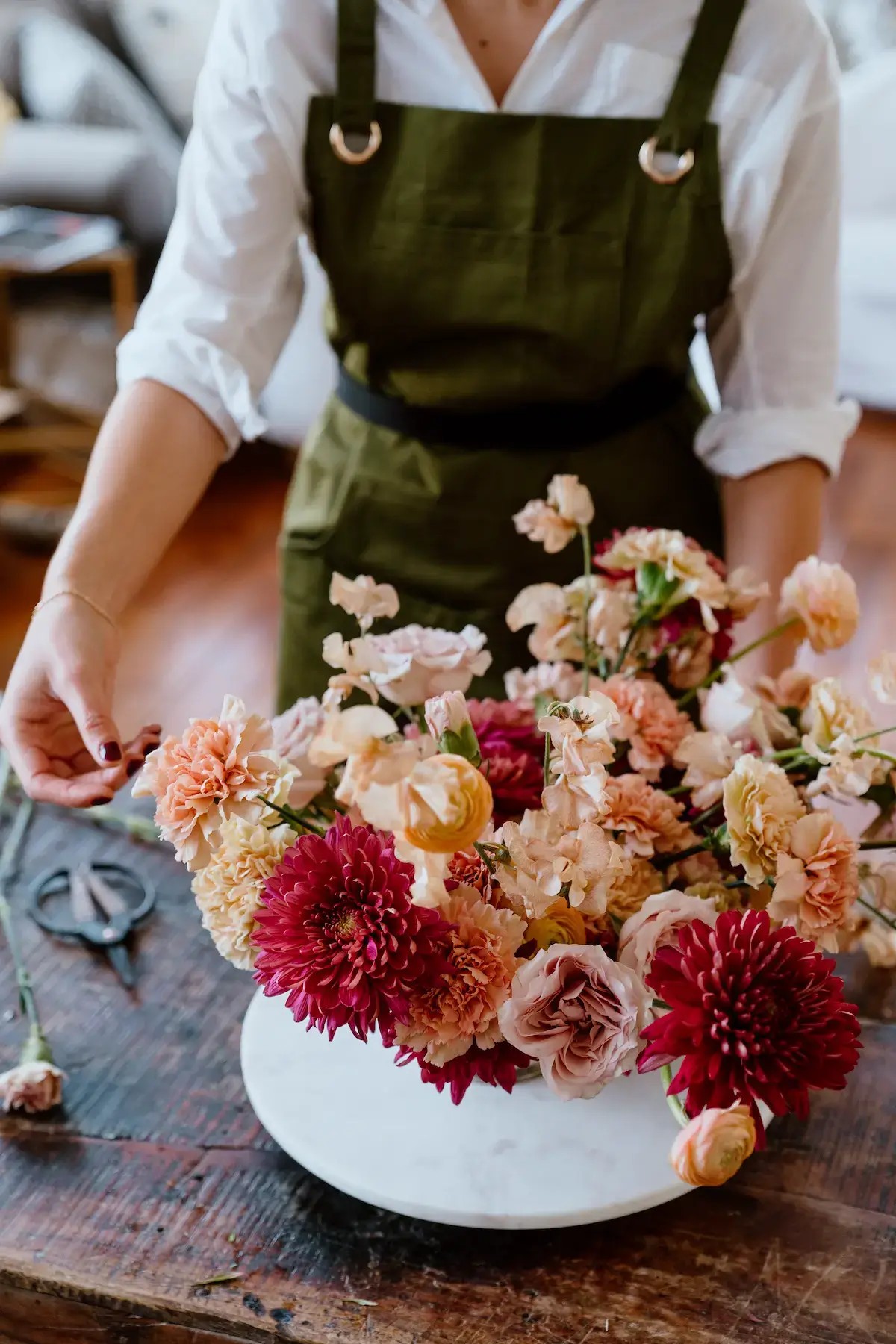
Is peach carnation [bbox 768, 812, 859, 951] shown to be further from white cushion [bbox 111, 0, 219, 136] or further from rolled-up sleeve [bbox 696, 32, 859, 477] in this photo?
white cushion [bbox 111, 0, 219, 136]

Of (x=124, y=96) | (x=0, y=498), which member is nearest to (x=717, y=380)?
(x=0, y=498)

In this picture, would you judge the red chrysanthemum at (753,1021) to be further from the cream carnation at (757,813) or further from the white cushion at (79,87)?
the white cushion at (79,87)

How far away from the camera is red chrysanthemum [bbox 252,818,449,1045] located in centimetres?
57

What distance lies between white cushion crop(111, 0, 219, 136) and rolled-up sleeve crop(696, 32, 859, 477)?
3.18 metres

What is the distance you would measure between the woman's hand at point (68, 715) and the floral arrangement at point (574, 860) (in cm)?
12

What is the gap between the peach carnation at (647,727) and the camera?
73cm

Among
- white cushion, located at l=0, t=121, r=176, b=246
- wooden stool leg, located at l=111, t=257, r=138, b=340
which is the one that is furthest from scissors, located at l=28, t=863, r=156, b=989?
white cushion, located at l=0, t=121, r=176, b=246

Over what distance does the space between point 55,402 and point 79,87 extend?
105 cm

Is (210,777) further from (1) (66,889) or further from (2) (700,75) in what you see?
(2) (700,75)

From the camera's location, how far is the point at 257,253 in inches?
43.0

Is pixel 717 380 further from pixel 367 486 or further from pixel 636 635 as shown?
pixel 636 635

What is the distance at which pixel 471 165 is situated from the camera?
1.10 meters

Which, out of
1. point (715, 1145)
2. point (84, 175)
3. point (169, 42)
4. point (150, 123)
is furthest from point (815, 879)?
point (169, 42)

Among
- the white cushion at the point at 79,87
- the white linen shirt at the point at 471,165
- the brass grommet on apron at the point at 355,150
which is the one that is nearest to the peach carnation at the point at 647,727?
the white linen shirt at the point at 471,165
